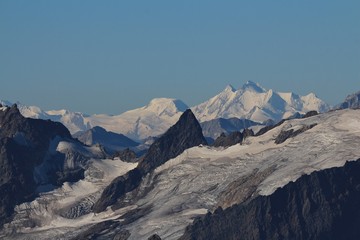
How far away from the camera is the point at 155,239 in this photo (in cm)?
16300

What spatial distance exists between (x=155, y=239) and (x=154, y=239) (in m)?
0.51

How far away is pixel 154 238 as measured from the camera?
163625 mm

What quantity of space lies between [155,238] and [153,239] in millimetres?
1017

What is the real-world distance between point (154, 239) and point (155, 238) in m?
1.50

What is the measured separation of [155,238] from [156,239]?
759 millimetres

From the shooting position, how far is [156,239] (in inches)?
6427

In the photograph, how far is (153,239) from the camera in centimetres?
16300

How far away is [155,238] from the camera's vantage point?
164 meters

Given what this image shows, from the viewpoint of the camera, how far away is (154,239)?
533 feet

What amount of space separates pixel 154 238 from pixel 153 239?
0.63m
